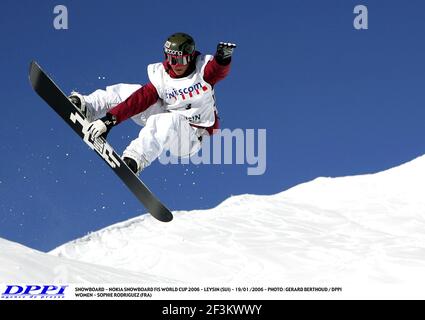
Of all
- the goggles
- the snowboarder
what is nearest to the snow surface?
the snowboarder

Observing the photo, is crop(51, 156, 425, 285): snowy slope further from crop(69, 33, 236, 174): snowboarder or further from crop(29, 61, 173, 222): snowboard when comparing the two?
crop(29, 61, 173, 222): snowboard

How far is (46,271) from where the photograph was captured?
8.55 m

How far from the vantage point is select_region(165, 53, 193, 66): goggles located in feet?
27.3

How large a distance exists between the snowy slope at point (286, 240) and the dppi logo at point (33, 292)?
12422mm

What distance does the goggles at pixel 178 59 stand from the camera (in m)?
8.33

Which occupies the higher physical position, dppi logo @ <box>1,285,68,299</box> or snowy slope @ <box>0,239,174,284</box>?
dppi logo @ <box>1,285,68,299</box>

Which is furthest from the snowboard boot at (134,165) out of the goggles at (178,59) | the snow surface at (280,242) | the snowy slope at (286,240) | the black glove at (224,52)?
the snowy slope at (286,240)

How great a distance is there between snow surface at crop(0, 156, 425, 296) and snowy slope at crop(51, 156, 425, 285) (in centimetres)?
4

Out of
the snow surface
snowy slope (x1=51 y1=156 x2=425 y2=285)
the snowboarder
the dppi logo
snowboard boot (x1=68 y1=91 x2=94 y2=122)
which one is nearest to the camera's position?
the dppi logo

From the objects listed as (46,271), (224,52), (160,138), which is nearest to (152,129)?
(160,138)

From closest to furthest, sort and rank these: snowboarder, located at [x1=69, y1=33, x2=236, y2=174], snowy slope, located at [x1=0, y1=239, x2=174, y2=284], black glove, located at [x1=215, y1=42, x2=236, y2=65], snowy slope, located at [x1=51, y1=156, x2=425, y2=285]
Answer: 1. snowy slope, located at [x1=0, y1=239, x2=174, y2=284]
2. black glove, located at [x1=215, y1=42, x2=236, y2=65]
3. snowboarder, located at [x1=69, y1=33, x2=236, y2=174]
4. snowy slope, located at [x1=51, y1=156, x2=425, y2=285]

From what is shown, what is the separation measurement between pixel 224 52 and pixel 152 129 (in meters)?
1.30

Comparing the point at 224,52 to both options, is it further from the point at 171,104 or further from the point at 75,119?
the point at 75,119
